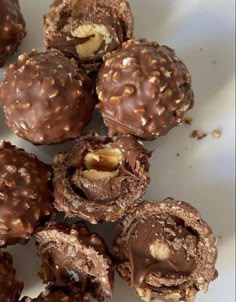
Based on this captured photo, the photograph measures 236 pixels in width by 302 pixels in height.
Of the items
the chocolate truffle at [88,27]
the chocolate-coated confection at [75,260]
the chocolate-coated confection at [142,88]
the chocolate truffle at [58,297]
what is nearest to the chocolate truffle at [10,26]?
the chocolate truffle at [88,27]

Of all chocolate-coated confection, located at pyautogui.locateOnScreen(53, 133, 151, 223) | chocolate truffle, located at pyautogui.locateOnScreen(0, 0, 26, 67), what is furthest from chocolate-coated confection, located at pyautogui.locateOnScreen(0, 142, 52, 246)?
chocolate truffle, located at pyautogui.locateOnScreen(0, 0, 26, 67)

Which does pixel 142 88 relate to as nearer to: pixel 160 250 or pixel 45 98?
pixel 45 98

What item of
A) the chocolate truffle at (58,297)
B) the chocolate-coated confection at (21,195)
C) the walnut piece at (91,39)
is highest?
the walnut piece at (91,39)

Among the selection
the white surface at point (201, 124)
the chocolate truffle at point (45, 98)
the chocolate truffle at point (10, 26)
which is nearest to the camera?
the chocolate truffle at point (45, 98)

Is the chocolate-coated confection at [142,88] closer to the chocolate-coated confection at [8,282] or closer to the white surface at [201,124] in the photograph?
the white surface at [201,124]

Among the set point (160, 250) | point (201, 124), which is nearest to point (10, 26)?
point (201, 124)

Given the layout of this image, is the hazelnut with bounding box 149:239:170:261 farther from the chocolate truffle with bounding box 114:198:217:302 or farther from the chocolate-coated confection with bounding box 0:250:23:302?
the chocolate-coated confection with bounding box 0:250:23:302
